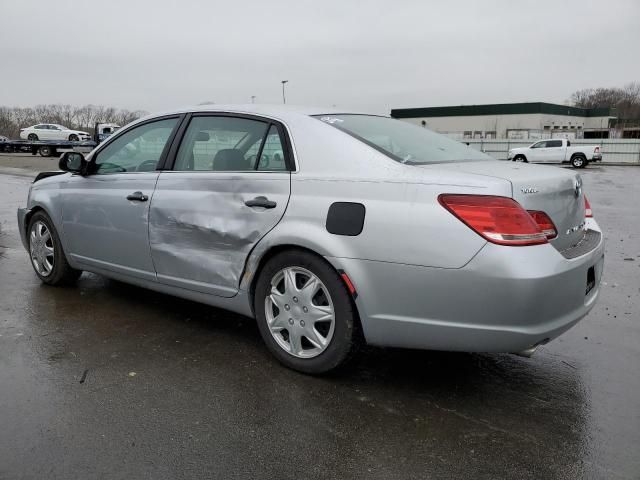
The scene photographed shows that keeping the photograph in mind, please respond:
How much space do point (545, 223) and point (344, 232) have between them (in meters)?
1.01

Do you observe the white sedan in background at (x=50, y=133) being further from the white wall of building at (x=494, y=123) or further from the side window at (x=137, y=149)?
the white wall of building at (x=494, y=123)

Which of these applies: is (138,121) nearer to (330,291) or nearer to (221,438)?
(330,291)

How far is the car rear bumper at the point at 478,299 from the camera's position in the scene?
8.52ft

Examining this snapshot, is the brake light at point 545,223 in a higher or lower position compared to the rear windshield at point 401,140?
lower

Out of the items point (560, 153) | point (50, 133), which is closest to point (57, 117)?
point (50, 133)

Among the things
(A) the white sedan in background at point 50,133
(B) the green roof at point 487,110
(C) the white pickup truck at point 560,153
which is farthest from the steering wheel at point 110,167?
(B) the green roof at point 487,110

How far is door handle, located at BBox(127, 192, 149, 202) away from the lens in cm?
401

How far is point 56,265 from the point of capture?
16.4ft

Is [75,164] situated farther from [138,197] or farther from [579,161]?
[579,161]

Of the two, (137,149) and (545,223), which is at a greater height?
(137,149)

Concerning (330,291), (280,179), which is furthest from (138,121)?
(330,291)

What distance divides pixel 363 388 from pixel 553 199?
145 cm

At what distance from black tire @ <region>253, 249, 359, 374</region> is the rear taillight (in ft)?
2.48

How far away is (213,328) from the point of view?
4.15 metres
